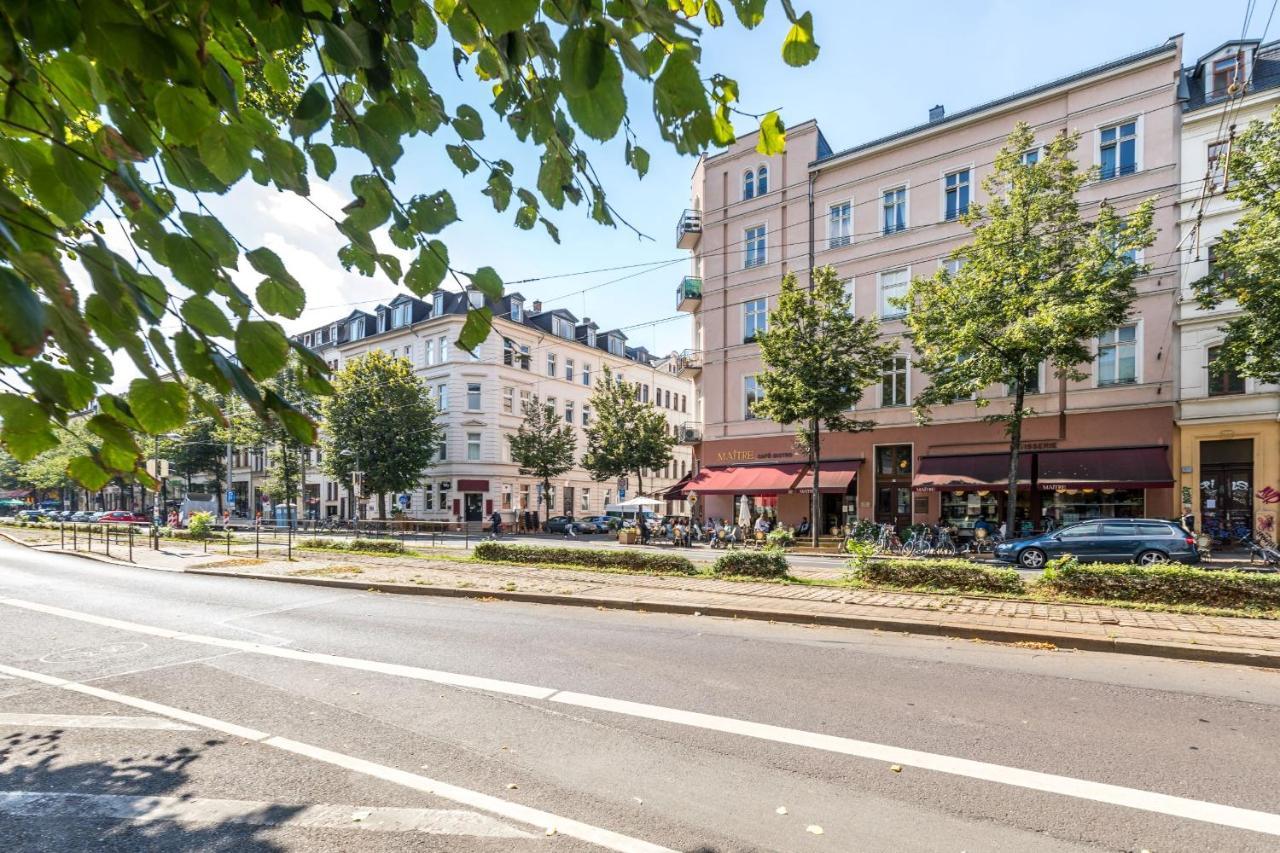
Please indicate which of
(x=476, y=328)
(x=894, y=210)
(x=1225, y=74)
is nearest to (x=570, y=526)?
(x=894, y=210)

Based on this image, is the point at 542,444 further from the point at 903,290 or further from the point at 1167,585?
the point at 1167,585

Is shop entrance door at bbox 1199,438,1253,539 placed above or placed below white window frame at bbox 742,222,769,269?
below

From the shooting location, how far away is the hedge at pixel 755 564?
1394cm

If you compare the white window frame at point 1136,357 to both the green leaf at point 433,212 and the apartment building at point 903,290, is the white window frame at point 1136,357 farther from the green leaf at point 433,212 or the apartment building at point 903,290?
the green leaf at point 433,212

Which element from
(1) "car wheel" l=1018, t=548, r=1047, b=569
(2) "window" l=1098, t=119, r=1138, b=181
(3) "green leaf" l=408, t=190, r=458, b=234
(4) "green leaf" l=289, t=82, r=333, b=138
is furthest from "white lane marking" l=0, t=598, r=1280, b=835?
(2) "window" l=1098, t=119, r=1138, b=181

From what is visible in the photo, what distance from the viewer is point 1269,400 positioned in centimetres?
2217

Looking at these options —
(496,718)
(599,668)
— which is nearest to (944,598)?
(599,668)

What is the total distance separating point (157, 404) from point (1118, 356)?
100 ft

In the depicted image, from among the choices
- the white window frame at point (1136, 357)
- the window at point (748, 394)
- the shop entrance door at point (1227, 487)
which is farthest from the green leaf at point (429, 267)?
the window at point (748, 394)

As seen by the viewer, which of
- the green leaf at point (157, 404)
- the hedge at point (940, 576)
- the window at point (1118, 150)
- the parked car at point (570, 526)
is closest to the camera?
the green leaf at point (157, 404)

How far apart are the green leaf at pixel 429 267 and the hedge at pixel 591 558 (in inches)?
507

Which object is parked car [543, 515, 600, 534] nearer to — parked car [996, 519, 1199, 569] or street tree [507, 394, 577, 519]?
street tree [507, 394, 577, 519]

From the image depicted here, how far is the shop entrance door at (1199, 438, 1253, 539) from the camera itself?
894 inches

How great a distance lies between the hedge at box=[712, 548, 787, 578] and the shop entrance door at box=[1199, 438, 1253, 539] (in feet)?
63.6
